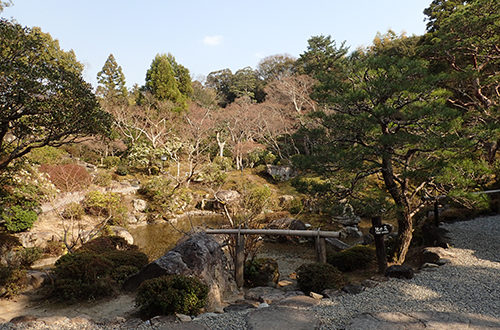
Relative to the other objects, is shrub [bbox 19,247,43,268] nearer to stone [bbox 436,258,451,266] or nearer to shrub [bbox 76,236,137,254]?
shrub [bbox 76,236,137,254]

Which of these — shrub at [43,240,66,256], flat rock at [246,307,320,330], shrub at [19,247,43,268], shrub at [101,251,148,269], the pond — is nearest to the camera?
flat rock at [246,307,320,330]

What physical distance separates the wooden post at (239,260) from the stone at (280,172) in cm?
1356

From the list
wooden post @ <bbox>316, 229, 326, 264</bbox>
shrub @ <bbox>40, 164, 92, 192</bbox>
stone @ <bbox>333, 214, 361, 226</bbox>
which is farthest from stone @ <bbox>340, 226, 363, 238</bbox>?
shrub @ <bbox>40, 164, 92, 192</bbox>

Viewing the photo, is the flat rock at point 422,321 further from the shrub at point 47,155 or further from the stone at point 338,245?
the shrub at point 47,155

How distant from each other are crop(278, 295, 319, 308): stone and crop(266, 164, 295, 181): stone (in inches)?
601

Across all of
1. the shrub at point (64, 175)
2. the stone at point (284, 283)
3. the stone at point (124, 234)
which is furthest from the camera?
the shrub at point (64, 175)

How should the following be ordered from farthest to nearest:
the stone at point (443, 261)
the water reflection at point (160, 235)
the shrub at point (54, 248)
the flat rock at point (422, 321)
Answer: the water reflection at point (160, 235)
the shrub at point (54, 248)
the stone at point (443, 261)
the flat rock at point (422, 321)

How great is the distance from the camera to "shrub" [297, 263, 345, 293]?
5125 millimetres

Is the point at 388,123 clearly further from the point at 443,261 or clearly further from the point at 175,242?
the point at 175,242

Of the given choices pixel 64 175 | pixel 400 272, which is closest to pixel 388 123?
pixel 400 272

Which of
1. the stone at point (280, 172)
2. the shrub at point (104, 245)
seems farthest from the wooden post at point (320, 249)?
the stone at point (280, 172)

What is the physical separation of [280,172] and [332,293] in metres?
15.6

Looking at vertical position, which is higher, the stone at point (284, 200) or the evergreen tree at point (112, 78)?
the evergreen tree at point (112, 78)

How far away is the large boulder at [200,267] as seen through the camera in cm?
514
